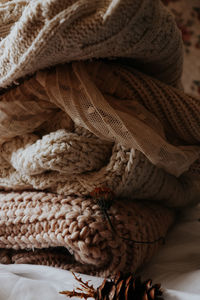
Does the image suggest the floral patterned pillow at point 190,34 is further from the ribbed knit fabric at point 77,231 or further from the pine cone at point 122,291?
the pine cone at point 122,291

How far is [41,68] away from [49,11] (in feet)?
0.26

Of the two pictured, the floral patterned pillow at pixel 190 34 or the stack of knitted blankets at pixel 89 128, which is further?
the floral patterned pillow at pixel 190 34

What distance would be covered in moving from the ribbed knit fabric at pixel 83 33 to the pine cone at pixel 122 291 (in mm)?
274

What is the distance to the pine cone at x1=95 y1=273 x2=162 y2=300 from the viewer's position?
28 centimetres

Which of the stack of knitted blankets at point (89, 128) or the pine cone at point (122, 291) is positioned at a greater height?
the stack of knitted blankets at point (89, 128)

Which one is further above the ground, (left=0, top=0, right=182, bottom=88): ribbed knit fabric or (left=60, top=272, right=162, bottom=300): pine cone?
(left=0, top=0, right=182, bottom=88): ribbed knit fabric

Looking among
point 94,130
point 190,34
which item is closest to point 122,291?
point 94,130

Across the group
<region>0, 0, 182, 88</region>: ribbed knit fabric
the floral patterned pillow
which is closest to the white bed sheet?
<region>0, 0, 182, 88</region>: ribbed knit fabric

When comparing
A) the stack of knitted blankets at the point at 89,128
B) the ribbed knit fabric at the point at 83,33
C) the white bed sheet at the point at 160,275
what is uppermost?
the ribbed knit fabric at the point at 83,33

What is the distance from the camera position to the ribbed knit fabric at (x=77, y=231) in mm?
349

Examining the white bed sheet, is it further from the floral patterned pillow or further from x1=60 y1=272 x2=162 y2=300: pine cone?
the floral patterned pillow

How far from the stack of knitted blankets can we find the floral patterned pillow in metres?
1.00

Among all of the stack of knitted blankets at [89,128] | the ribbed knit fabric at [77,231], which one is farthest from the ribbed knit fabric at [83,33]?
the ribbed knit fabric at [77,231]

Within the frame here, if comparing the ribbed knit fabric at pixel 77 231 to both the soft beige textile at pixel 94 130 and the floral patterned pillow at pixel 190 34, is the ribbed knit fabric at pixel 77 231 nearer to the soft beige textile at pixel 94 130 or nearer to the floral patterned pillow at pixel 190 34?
the soft beige textile at pixel 94 130
